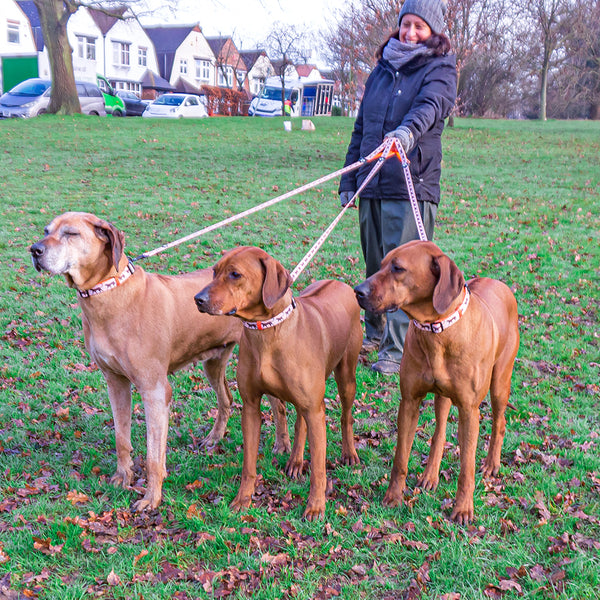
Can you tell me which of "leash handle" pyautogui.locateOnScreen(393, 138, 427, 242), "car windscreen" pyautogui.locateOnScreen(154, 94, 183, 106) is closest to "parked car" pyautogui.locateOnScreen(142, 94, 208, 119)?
"car windscreen" pyautogui.locateOnScreen(154, 94, 183, 106)

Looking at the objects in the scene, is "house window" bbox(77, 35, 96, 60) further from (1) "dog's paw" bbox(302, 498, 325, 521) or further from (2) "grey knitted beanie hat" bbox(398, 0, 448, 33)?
(1) "dog's paw" bbox(302, 498, 325, 521)

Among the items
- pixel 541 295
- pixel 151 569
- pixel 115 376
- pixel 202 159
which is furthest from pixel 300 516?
pixel 202 159

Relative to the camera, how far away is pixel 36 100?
83.8 ft

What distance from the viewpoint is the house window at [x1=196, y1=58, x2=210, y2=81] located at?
208ft

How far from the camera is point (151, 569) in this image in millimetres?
3291

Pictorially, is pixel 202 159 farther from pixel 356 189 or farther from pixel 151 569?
pixel 151 569

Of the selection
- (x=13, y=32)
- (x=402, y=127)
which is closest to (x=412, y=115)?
(x=402, y=127)

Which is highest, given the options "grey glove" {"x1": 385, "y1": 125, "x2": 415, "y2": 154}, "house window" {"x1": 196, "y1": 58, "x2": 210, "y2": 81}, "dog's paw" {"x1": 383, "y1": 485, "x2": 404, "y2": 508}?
"house window" {"x1": 196, "y1": 58, "x2": 210, "y2": 81}

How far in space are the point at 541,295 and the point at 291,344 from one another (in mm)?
5704

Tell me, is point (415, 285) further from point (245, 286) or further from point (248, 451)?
point (248, 451)

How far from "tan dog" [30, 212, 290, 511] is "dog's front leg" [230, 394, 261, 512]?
1.72 ft

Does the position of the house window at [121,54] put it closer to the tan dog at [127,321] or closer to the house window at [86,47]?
the house window at [86,47]

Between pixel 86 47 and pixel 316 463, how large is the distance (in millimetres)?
54912

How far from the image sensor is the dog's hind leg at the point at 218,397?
4.64m
